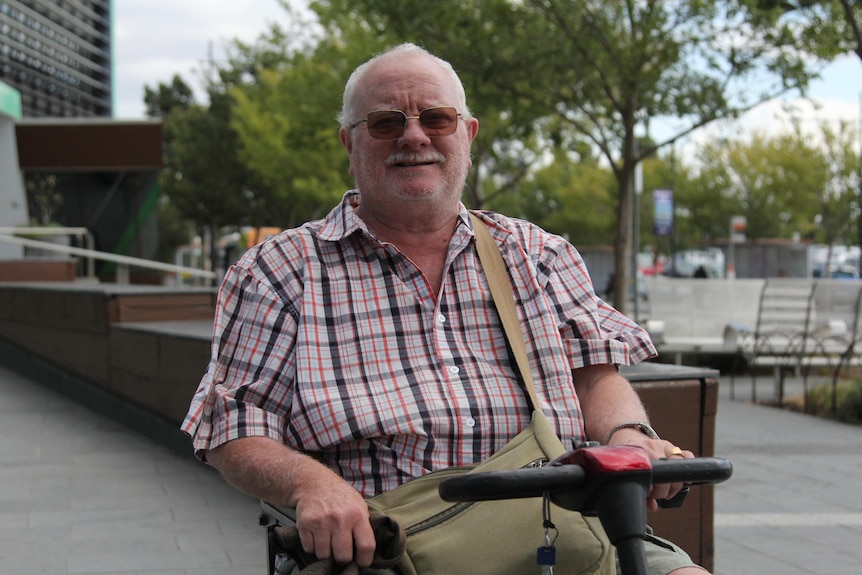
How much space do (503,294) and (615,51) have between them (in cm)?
1038

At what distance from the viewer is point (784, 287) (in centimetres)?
1182

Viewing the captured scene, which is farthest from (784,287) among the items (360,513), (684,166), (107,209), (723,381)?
(684,166)

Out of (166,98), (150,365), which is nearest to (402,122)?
(150,365)

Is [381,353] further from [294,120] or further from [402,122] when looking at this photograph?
[294,120]

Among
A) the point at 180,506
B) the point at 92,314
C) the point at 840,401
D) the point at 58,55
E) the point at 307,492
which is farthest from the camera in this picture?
the point at 58,55

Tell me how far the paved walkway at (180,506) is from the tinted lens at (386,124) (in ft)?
8.58

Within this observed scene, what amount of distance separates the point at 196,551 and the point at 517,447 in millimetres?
3017

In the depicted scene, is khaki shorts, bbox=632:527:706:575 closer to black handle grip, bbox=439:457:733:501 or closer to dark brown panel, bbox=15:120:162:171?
black handle grip, bbox=439:457:733:501

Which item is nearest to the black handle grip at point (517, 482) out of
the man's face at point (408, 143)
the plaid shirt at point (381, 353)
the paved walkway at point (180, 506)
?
the plaid shirt at point (381, 353)

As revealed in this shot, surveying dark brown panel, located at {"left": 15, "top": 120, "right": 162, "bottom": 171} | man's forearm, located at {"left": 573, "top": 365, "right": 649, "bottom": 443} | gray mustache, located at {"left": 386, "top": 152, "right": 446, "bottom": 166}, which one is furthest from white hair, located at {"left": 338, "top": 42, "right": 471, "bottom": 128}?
dark brown panel, located at {"left": 15, "top": 120, "right": 162, "bottom": 171}

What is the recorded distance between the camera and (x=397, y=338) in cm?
254

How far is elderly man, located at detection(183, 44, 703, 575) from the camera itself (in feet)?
7.89

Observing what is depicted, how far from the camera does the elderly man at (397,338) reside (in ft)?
7.89

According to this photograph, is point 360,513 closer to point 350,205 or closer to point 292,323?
point 292,323
